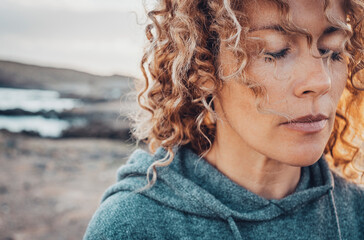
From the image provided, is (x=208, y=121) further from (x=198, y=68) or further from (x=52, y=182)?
(x=52, y=182)

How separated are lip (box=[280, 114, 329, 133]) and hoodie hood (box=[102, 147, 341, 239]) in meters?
0.38

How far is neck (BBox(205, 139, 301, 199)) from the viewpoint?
1.59 meters

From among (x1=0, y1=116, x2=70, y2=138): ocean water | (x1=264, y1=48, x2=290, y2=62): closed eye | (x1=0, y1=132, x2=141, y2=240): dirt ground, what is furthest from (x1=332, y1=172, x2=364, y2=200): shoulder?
(x1=0, y1=116, x2=70, y2=138): ocean water

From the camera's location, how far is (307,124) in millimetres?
1334

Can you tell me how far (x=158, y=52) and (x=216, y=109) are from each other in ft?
1.17

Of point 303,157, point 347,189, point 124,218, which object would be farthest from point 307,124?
point 124,218

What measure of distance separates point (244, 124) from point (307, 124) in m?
0.23

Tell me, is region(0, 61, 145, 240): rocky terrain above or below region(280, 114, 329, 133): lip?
below

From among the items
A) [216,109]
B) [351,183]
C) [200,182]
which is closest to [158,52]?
[216,109]

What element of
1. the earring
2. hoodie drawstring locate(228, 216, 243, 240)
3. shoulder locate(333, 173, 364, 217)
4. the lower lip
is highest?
the lower lip

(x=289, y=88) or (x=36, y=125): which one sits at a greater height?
(x=289, y=88)

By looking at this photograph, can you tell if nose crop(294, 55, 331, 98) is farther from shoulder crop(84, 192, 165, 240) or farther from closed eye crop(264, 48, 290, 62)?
shoulder crop(84, 192, 165, 240)

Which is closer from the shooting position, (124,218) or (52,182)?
(124,218)

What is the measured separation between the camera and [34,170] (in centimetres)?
637
